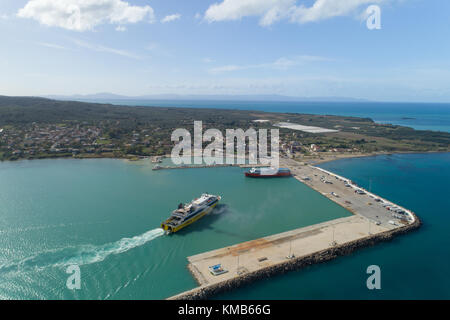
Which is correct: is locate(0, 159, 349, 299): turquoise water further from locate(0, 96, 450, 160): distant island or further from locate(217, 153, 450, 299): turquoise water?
locate(0, 96, 450, 160): distant island

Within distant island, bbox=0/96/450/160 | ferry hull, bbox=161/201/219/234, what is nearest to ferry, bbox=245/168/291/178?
ferry hull, bbox=161/201/219/234

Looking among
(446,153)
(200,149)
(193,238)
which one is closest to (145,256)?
(193,238)

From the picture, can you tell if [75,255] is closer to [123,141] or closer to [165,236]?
[165,236]

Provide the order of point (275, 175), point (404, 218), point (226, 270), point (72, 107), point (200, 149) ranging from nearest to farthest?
point (226, 270) < point (404, 218) < point (275, 175) < point (200, 149) < point (72, 107)

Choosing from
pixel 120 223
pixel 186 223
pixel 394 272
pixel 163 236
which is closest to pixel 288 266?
pixel 394 272

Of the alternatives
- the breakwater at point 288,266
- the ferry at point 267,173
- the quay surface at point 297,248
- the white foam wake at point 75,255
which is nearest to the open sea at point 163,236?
the white foam wake at point 75,255

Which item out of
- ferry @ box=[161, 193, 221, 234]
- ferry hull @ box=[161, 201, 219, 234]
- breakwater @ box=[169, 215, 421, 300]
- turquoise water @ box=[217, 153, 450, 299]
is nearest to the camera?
breakwater @ box=[169, 215, 421, 300]

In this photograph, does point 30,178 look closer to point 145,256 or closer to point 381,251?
point 145,256
